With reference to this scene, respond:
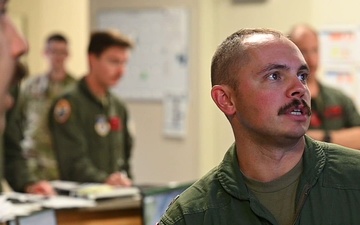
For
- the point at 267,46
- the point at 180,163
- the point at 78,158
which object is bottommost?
the point at 180,163

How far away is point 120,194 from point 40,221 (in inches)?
34.3

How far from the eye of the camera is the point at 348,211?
6.13 ft

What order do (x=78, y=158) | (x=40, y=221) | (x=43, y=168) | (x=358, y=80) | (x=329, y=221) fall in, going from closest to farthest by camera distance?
1. (x=329, y=221)
2. (x=40, y=221)
3. (x=78, y=158)
4. (x=358, y=80)
5. (x=43, y=168)

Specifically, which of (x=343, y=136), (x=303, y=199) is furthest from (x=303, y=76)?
(x=343, y=136)

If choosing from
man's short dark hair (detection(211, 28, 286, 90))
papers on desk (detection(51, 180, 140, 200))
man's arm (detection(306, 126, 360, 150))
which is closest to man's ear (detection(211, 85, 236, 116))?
man's short dark hair (detection(211, 28, 286, 90))

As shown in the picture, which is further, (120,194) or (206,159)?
(206,159)

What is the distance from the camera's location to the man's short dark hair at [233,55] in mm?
2047

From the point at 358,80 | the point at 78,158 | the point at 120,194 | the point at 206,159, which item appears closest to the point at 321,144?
the point at 120,194

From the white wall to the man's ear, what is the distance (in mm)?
3928

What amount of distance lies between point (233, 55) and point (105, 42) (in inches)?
111

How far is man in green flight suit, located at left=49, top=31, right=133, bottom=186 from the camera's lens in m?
4.62

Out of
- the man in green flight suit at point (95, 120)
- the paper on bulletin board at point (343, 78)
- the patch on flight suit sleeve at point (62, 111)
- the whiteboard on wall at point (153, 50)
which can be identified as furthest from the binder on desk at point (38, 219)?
the whiteboard on wall at point (153, 50)

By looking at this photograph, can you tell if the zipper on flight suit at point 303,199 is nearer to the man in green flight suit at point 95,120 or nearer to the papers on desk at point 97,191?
the papers on desk at point 97,191

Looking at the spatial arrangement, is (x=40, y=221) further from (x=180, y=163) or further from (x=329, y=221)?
(x=180, y=163)
